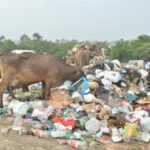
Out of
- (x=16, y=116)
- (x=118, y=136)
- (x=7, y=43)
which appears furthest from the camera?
(x=7, y=43)

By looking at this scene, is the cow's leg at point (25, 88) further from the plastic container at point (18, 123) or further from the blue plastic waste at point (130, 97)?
the blue plastic waste at point (130, 97)

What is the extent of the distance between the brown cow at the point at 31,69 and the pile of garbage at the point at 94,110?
0.27m

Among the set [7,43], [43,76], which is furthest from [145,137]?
[7,43]

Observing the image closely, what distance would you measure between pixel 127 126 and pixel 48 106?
1.87 metres

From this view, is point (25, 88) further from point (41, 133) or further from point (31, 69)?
point (41, 133)

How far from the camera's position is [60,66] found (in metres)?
9.88

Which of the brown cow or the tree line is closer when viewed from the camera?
the brown cow

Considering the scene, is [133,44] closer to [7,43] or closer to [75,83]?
[7,43]

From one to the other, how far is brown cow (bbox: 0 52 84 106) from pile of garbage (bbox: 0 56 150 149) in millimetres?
275

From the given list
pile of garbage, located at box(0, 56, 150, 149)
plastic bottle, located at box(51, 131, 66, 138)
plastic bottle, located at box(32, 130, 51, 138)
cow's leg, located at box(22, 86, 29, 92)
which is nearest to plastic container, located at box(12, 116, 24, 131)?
pile of garbage, located at box(0, 56, 150, 149)

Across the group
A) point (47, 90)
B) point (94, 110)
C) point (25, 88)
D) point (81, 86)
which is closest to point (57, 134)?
point (94, 110)

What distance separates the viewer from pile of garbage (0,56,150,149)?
752 centimetres

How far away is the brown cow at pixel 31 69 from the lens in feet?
31.5

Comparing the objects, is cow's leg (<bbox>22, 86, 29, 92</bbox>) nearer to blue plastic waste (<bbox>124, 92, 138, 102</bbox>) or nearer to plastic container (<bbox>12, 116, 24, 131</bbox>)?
plastic container (<bbox>12, 116, 24, 131</bbox>)
